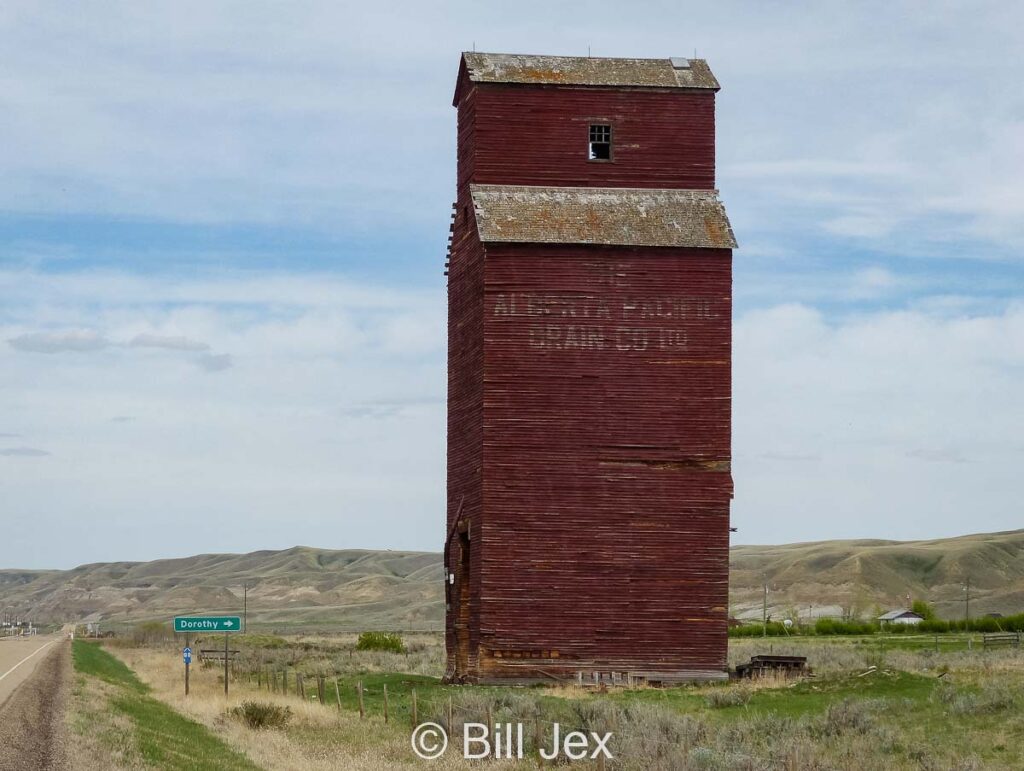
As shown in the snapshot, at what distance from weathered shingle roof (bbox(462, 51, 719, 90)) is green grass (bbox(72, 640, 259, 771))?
18.2m

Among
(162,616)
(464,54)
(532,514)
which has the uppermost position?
(464,54)

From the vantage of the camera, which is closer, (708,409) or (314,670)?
(708,409)

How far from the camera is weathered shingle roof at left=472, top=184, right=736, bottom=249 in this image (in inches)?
1548

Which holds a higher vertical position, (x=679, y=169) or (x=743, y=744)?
(x=679, y=169)

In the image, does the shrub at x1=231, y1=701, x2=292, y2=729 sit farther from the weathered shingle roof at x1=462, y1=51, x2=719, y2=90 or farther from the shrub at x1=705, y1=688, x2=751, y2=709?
the weathered shingle roof at x1=462, y1=51, x2=719, y2=90

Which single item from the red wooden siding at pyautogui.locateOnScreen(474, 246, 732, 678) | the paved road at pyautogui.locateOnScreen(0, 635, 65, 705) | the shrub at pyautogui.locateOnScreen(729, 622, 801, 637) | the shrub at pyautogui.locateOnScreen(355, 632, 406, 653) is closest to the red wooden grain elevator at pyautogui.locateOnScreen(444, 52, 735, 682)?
the red wooden siding at pyautogui.locateOnScreen(474, 246, 732, 678)

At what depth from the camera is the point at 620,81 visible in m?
41.3

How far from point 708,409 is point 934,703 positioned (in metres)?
11.2

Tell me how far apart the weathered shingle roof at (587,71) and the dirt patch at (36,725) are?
18.9m

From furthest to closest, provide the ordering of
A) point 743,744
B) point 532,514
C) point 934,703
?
point 532,514 < point 934,703 < point 743,744

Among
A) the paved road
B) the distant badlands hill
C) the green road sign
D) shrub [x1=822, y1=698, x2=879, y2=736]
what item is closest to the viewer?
shrub [x1=822, y1=698, x2=879, y2=736]

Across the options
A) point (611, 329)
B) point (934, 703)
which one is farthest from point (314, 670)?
point (934, 703)

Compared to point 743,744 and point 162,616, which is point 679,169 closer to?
point 743,744

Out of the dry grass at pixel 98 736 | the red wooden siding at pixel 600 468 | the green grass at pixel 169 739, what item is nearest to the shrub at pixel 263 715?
the green grass at pixel 169 739
